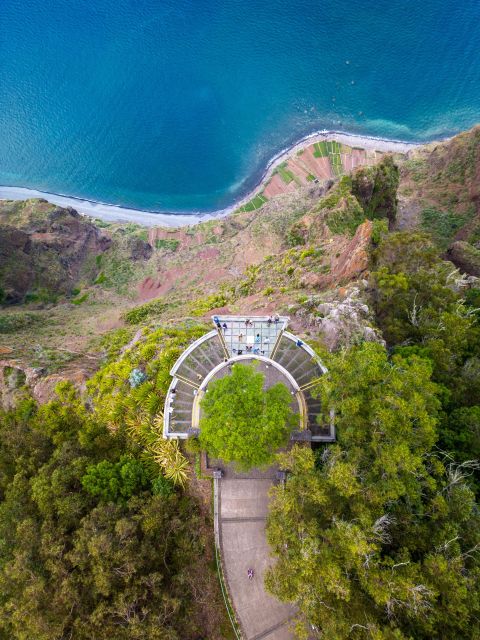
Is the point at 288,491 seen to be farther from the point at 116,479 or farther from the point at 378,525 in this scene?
the point at 116,479

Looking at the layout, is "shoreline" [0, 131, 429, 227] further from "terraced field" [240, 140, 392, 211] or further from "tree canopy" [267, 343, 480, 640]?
"tree canopy" [267, 343, 480, 640]

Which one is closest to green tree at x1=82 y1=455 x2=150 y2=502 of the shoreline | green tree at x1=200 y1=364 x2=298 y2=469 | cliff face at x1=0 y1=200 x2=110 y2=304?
green tree at x1=200 y1=364 x2=298 y2=469

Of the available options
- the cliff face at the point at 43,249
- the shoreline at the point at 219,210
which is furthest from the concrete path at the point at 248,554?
the shoreline at the point at 219,210

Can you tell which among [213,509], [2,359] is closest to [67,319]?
[2,359]

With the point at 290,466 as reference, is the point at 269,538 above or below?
below

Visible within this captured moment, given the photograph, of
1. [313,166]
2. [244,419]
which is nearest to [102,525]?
[244,419]

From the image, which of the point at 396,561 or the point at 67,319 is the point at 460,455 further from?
the point at 67,319

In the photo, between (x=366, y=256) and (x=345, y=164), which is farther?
(x=345, y=164)

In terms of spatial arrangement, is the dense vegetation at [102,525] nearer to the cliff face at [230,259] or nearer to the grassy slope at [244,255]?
the cliff face at [230,259]
